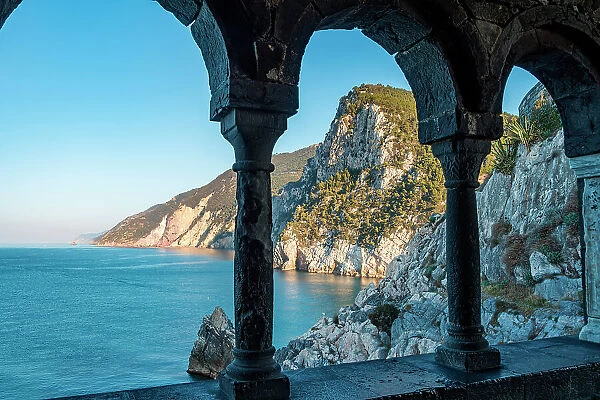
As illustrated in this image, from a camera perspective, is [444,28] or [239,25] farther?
[444,28]

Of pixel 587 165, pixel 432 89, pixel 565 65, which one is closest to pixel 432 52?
pixel 432 89

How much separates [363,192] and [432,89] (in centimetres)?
6527

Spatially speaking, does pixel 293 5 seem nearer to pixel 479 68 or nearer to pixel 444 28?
pixel 444 28

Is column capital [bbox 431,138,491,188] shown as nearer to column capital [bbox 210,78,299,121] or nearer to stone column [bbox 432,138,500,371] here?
stone column [bbox 432,138,500,371]

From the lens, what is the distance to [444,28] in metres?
3.97

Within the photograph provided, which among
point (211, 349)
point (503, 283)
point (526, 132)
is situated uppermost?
point (526, 132)

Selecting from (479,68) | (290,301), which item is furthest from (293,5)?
(290,301)

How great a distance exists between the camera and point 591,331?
15.8ft

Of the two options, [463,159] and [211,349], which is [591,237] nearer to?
[463,159]

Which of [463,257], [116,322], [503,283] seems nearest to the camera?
[463,257]

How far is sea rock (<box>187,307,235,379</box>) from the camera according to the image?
3093 cm

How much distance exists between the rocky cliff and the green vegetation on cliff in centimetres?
4226

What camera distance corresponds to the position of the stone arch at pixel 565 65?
13.9ft

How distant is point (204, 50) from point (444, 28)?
1891 mm
